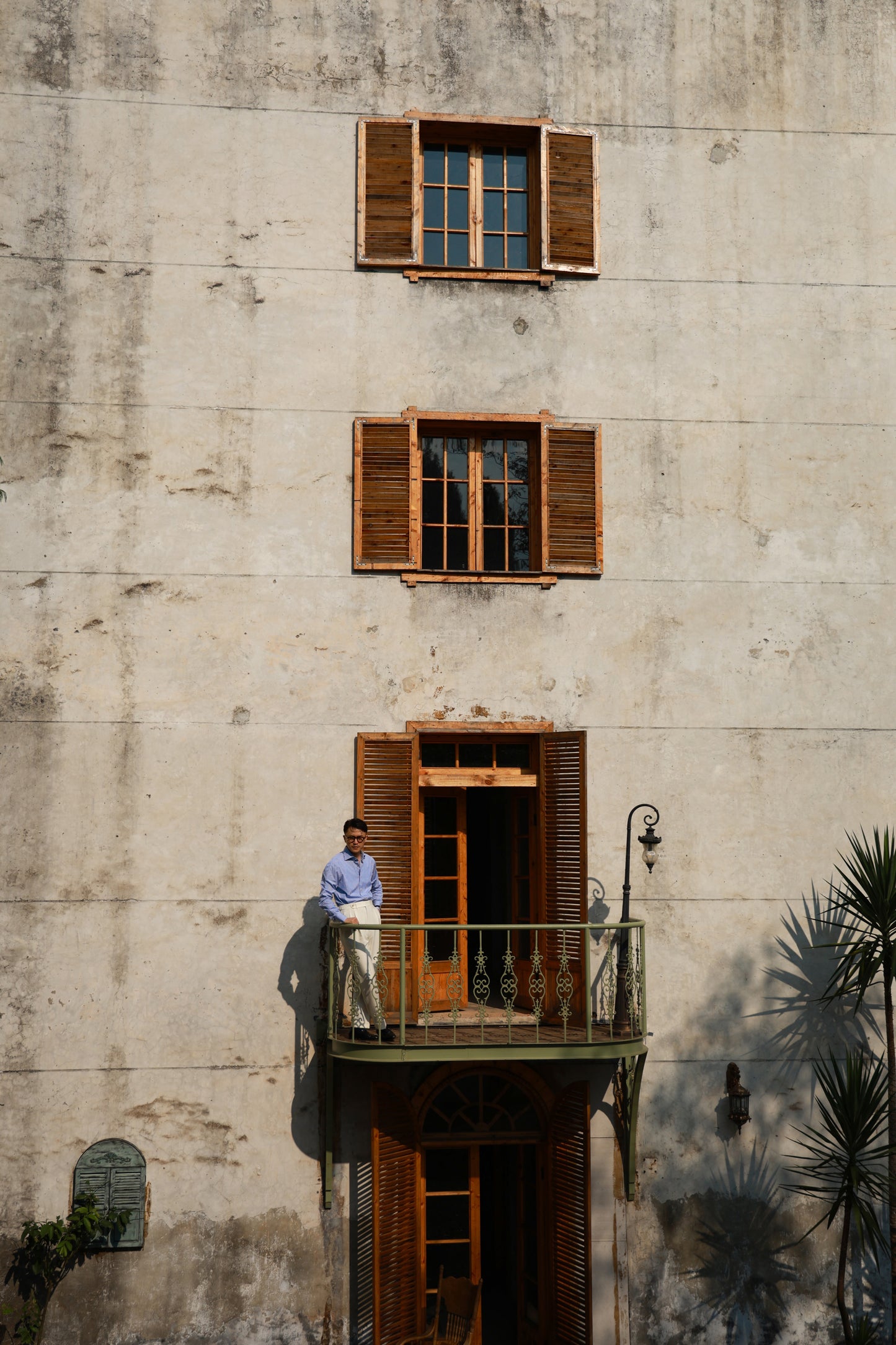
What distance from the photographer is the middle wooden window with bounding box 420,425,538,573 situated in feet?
35.4

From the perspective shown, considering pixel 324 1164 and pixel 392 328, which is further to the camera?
pixel 392 328

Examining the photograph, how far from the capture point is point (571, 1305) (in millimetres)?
9695

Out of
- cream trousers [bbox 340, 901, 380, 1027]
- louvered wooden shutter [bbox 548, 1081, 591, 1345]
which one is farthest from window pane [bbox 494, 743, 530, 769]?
louvered wooden shutter [bbox 548, 1081, 591, 1345]

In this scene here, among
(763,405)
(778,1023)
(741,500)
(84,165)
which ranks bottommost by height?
(778,1023)

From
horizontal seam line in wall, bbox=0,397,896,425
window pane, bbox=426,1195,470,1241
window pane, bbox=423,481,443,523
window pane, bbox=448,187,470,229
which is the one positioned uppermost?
window pane, bbox=448,187,470,229

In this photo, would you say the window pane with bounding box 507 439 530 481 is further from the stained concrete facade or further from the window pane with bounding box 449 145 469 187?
the window pane with bounding box 449 145 469 187

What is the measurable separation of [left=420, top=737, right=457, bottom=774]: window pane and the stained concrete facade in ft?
1.32

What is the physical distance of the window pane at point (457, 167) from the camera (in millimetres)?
11172

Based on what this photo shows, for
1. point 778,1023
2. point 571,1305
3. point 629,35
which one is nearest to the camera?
point 571,1305

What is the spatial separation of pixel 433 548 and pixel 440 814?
2.29m

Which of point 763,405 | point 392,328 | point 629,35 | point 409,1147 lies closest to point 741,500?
point 763,405

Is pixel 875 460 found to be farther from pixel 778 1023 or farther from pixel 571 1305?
pixel 571 1305

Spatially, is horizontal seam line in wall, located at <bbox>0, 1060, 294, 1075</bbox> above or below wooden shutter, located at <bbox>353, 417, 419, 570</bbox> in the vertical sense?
below

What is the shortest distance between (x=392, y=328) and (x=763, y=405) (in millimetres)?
3342
